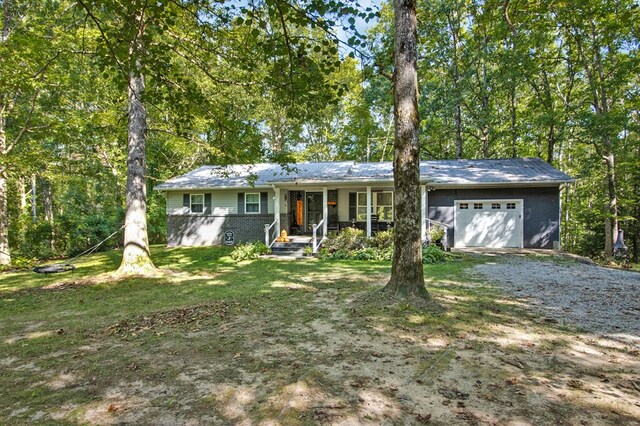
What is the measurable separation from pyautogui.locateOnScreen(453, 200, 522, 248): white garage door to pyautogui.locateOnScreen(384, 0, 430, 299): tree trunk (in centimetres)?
1040

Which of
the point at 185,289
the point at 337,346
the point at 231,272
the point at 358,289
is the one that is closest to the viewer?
the point at 337,346

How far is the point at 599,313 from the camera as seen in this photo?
487cm

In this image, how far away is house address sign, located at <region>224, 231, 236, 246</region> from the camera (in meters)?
16.3

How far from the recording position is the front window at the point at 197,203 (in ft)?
55.0

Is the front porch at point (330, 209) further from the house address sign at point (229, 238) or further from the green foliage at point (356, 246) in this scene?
the house address sign at point (229, 238)

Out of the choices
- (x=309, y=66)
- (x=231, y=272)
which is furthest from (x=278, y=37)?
(x=231, y=272)

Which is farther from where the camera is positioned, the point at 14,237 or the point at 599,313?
the point at 14,237

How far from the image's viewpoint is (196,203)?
662 inches

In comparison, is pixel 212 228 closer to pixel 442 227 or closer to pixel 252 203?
pixel 252 203

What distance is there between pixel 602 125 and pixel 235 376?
55.3 feet

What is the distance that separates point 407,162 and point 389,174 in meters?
9.83

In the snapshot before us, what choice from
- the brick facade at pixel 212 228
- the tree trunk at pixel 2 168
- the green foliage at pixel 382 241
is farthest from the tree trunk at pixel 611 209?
the tree trunk at pixel 2 168

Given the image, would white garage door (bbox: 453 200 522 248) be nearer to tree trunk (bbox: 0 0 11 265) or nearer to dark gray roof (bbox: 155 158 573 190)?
dark gray roof (bbox: 155 158 573 190)

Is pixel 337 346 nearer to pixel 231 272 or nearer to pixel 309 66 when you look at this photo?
pixel 309 66
